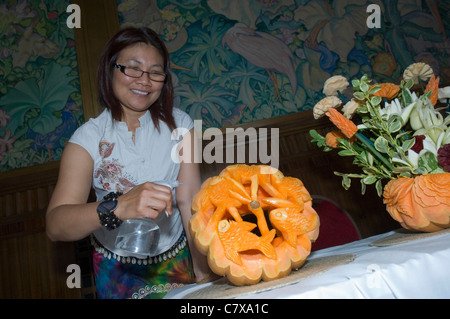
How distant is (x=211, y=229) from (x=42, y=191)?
1.75 meters

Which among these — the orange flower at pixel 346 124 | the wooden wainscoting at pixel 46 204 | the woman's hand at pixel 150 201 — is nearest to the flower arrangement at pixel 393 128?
the orange flower at pixel 346 124

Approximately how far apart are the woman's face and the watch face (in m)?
0.51

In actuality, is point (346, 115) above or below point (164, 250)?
above

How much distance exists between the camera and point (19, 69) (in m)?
2.18

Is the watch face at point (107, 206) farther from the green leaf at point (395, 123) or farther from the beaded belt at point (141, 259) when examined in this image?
the green leaf at point (395, 123)

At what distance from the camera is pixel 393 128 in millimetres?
799

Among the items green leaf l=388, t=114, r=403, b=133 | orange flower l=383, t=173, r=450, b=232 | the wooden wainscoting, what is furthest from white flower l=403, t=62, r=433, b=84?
the wooden wainscoting

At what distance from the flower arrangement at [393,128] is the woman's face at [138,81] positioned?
0.63m

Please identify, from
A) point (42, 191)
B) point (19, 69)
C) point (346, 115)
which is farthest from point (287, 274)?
point (19, 69)

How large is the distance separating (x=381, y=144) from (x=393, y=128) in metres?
0.05

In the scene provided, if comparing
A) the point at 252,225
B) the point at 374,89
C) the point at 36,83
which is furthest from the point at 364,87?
the point at 36,83

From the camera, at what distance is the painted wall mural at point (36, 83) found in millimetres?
2088

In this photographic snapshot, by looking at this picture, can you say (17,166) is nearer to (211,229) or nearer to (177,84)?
(177,84)

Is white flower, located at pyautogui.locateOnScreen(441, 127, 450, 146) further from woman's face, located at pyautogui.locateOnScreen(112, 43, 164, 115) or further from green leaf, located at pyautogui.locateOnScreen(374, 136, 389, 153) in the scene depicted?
woman's face, located at pyautogui.locateOnScreen(112, 43, 164, 115)
